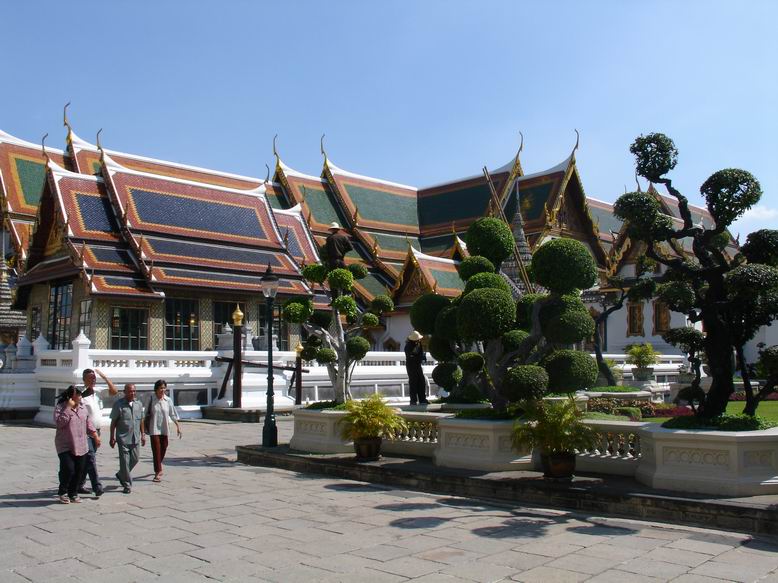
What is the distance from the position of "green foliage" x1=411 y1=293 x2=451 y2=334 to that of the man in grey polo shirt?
470 cm

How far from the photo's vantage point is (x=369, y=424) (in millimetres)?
11414

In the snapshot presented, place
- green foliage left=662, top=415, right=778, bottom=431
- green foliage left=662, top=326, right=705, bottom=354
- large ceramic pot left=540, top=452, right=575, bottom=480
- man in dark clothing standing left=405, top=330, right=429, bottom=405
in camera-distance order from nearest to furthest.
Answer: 1. green foliage left=662, top=415, right=778, bottom=431
2. large ceramic pot left=540, top=452, right=575, bottom=480
3. green foliage left=662, top=326, right=705, bottom=354
4. man in dark clothing standing left=405, top=330, right=429, bottom=405

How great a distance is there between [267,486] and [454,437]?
2608 millimetres

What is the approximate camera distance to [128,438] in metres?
9.84

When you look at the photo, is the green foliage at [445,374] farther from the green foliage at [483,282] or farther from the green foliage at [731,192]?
the green foliage at [731,192]

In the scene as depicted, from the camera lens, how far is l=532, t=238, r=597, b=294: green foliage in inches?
401

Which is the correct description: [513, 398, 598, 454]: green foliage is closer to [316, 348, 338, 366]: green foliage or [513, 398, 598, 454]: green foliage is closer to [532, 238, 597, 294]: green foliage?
[532, 238, 597, 294]: green foliage

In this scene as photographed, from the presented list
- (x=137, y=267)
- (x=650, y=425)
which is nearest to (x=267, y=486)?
(x=650, y=425)

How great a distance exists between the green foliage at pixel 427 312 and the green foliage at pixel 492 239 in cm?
107

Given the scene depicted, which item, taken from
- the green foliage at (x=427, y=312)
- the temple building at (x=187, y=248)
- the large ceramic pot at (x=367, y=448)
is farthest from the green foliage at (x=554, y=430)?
the temple building at (x=187, y=248)

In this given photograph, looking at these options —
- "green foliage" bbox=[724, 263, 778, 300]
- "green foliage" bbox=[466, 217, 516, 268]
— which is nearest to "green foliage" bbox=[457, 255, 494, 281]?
"green foliage" bbox=[466, 217, 516, 268]

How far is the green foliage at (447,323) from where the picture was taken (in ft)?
39.5

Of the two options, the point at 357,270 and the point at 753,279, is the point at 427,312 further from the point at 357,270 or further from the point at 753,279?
the point at 753,279

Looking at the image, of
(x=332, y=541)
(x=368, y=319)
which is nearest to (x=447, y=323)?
(x=368, y=319)
